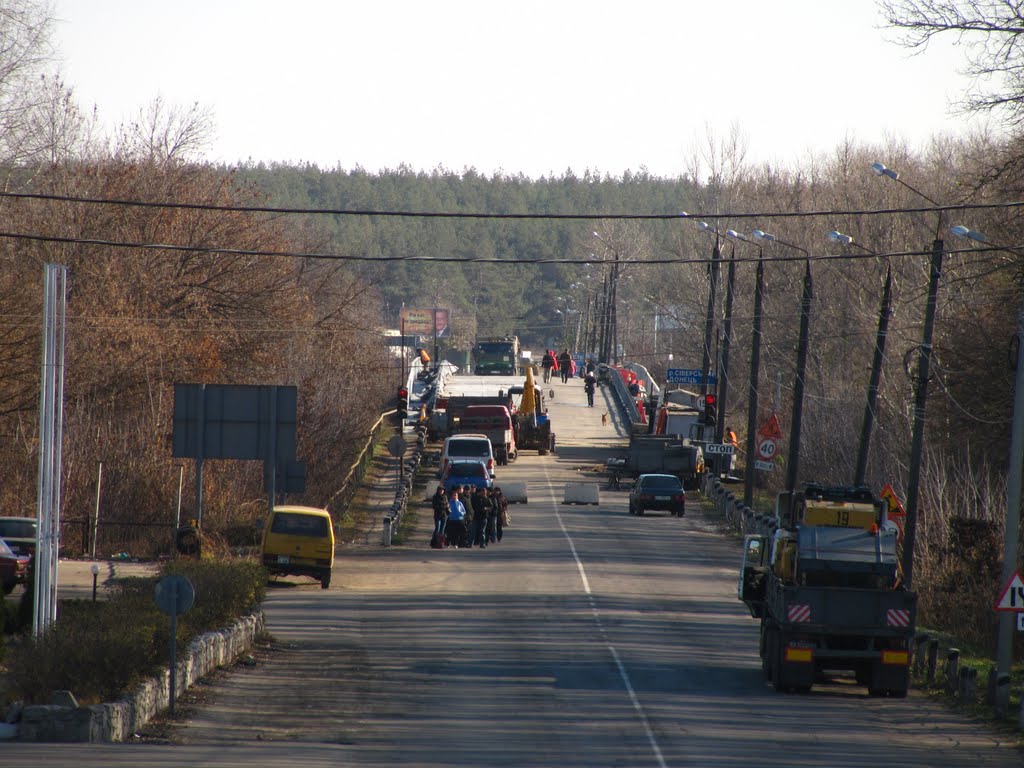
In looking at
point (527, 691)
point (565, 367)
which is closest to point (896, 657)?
point (527, 691)

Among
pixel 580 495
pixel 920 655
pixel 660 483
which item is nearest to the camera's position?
pixel 920 655

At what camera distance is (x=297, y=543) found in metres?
29.8

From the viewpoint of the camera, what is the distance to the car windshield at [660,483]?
4688 centimetres

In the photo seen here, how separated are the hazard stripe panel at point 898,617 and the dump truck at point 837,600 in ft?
0.04

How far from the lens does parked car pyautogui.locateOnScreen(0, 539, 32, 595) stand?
26.5 m

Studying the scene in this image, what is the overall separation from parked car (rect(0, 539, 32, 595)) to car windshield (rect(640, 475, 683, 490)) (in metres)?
24.3

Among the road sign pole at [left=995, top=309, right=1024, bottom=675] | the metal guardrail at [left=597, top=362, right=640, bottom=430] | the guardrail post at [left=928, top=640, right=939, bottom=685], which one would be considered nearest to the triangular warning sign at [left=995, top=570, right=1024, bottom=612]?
the road sign pole at [left=995, top=309, right=1024, bottom=675]

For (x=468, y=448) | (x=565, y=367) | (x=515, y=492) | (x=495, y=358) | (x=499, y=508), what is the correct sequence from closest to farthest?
(x=499, y=508) → (x=515, y=492) → (x=468, y=448) → (x=495, y=358) → (x=565, y=367)

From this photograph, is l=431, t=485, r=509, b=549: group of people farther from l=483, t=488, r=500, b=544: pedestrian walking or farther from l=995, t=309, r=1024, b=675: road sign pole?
l=995, t=309, r=1024, b=675: road sign pole

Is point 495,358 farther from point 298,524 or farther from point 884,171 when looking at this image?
point 884,171

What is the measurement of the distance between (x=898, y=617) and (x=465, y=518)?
20.3 meters

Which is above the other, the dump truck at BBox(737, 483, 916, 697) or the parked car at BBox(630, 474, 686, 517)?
the dump truck at BBox(737, 483, 916, 697)

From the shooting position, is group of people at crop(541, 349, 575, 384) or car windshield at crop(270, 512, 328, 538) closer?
car windshield at crop(270, 512, 328, 538)

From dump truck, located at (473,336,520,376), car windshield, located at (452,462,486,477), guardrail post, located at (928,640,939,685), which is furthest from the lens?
dump truck, located at (473,336,520,376)
